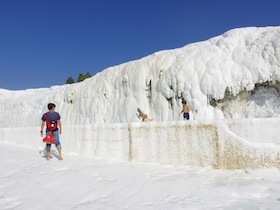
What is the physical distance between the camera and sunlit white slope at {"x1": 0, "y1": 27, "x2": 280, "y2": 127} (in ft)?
41.9

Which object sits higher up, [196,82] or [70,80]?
[70,80]

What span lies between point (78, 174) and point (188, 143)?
84.5 inches

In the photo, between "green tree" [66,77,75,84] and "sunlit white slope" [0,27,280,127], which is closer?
"sunlit white slope" [0,27,280,127]

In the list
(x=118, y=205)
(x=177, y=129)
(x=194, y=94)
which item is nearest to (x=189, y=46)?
(x=194, y=94)

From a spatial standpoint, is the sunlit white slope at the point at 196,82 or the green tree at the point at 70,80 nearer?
the sunlit white slope at the point at 196,82

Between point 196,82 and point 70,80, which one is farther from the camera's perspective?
point 70,80

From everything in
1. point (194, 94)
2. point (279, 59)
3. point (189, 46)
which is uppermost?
point (189, 46)

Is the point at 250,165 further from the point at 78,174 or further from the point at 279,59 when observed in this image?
the point at 279,59

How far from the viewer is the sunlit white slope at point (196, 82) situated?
12.8 meters

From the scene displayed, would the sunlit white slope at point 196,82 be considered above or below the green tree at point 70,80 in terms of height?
below

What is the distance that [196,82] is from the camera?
44.8 ft

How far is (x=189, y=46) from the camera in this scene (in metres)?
16.7

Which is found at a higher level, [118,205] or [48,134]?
[48,134]

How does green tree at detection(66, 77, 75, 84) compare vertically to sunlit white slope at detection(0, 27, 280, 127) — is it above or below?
above
